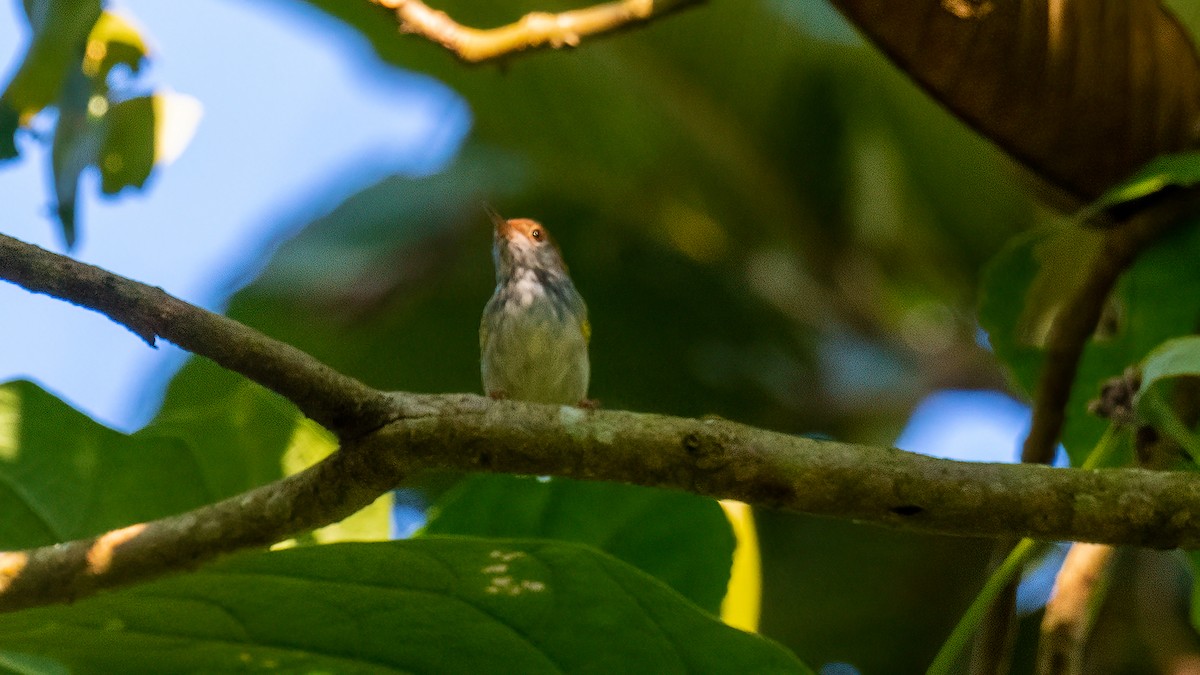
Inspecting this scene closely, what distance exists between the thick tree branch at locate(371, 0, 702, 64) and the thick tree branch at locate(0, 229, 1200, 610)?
2.78ft

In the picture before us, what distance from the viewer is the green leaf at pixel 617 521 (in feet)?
5.78

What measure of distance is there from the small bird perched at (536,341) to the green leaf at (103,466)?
1.17m

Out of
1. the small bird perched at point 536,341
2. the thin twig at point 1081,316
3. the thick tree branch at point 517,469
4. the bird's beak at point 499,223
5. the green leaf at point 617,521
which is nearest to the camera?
the thick tree branch at point 517,469

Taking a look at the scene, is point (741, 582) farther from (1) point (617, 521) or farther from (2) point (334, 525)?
(2) point (334, 525)

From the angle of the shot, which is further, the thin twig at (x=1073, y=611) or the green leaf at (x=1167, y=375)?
the thin twig at (x=1073, y=611)

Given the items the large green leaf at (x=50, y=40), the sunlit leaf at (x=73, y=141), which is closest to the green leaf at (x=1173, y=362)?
the sunlit leaf at (x=73, y=141)

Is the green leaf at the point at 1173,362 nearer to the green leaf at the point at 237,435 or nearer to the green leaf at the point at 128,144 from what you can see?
the green leaf at the point at 237,435

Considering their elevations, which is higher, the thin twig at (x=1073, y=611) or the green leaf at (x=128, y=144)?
the green leaf at (x=128, y=144)

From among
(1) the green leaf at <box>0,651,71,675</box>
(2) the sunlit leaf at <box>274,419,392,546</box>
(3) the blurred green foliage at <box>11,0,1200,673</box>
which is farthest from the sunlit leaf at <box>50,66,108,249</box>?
(1) the green leaf at <box>0,651,71,675</box>

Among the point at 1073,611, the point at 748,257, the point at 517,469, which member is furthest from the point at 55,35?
the point at 748,257

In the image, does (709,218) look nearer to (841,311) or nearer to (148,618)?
(841,311)

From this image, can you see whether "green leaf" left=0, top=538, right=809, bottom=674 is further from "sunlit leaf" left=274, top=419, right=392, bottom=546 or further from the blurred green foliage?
the blurred green foliage

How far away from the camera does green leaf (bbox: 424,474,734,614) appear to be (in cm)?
176

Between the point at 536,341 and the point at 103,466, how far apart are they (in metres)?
1.47
